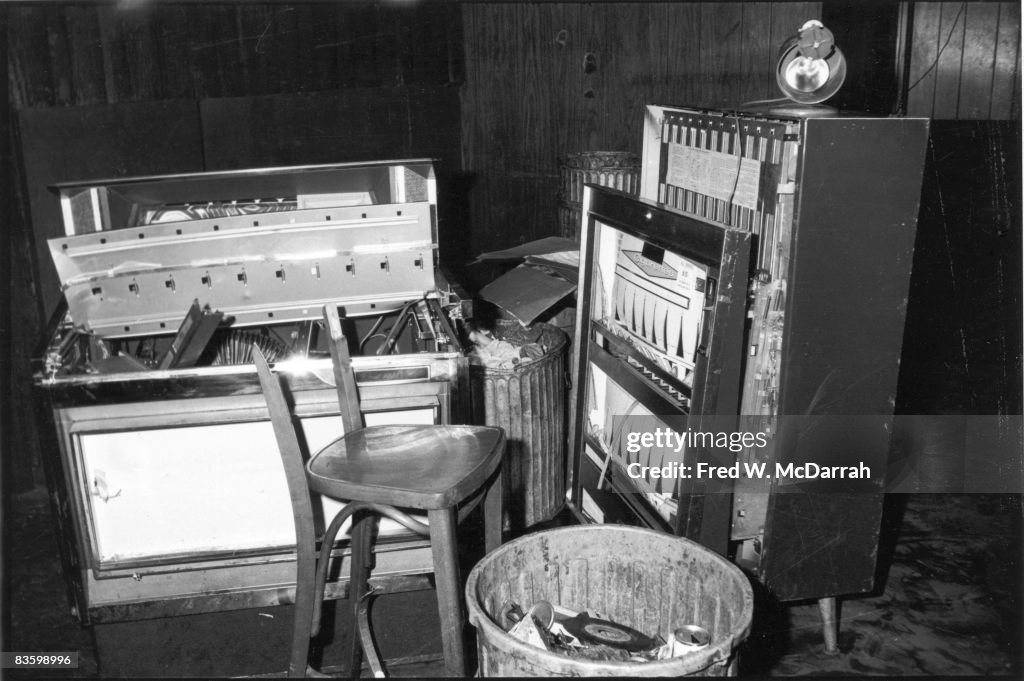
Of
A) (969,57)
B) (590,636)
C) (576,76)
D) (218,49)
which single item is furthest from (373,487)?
(969,57)

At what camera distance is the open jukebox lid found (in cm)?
268

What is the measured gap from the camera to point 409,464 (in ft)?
6.70

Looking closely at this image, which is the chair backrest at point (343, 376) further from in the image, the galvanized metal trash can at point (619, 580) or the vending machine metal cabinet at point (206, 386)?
the galvanized metal trash can at point (619, 580)

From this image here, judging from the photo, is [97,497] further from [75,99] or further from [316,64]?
[316,64]

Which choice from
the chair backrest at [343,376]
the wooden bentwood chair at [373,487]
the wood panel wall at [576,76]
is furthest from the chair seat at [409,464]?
the wood panel wall at [576,76]

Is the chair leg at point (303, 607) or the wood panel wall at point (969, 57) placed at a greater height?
the wood panel wall at point (969, 57)

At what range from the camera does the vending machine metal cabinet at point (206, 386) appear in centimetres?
241

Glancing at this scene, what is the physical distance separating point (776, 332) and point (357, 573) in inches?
55.5

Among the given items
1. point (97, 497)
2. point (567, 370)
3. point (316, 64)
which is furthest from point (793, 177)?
point (316, 64)

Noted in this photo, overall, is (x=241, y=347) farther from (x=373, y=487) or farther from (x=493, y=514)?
(x=373, y=487)

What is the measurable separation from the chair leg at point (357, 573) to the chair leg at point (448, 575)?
16.6 inches

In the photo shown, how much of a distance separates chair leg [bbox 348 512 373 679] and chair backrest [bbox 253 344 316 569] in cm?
19

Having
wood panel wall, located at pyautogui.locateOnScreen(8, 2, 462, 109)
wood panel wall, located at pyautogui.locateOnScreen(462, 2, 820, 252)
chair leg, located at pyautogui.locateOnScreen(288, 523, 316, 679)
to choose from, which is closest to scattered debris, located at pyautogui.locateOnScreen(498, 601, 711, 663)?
chair leg, located at pyautogui.locateOnScreen(288, 523, 316, 679)

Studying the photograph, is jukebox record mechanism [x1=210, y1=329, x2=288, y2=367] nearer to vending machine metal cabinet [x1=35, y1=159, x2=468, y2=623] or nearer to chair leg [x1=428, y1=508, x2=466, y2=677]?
vending machine metal cabinet [x1=35, y1=159, x2=468, y2=623]
